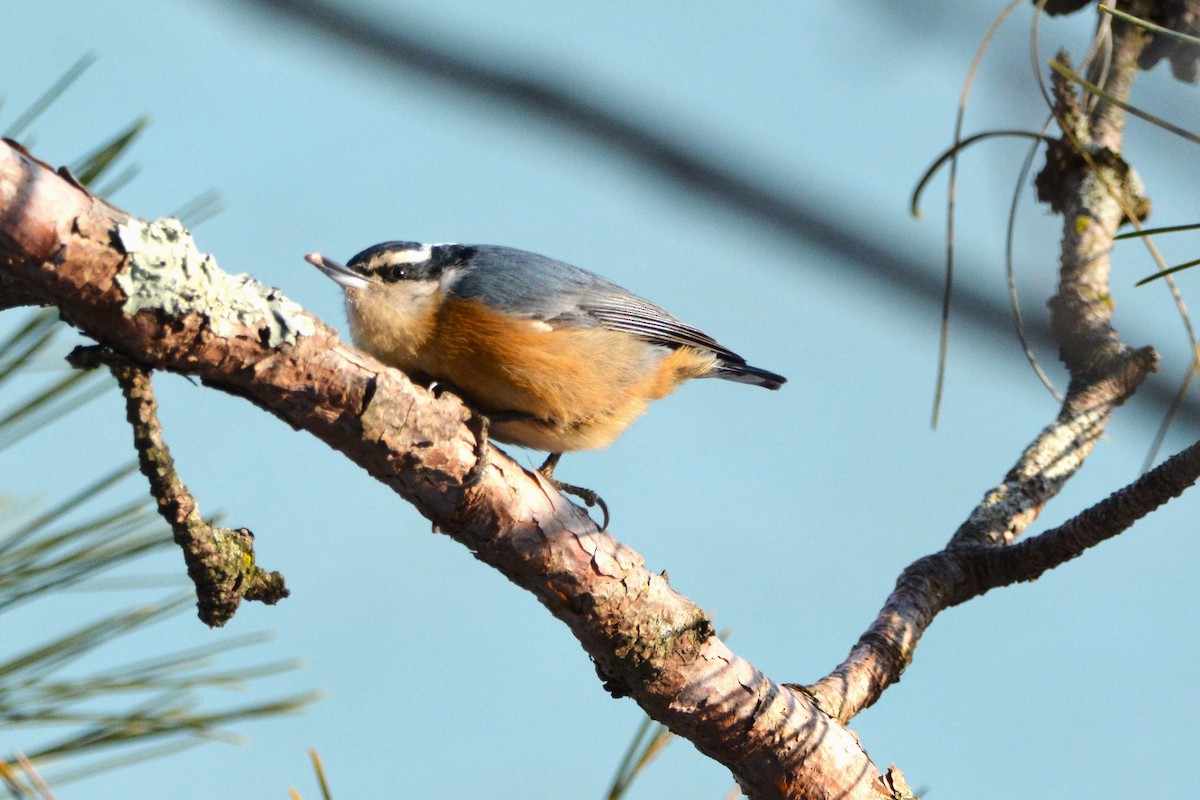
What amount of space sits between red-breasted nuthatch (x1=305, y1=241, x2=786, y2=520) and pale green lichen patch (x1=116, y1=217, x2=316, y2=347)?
34.6 inches

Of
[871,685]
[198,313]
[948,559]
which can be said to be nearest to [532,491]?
[198,313]

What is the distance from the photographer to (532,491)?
5.45 ft

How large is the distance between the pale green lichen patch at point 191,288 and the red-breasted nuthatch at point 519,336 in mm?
879

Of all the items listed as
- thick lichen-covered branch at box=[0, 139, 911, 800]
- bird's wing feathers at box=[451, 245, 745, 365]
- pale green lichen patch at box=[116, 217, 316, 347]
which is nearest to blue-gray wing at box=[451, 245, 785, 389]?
bird's wing feathers at box=[451, 245, 745, 365]

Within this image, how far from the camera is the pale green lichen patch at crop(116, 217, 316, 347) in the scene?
123cm

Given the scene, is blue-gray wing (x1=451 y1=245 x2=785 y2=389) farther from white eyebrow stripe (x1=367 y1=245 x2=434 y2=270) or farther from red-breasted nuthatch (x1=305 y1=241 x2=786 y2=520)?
white eyebrow stripe (x1=367 y1=245 x2=434 y2=270)

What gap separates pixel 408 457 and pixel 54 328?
28.7 inches

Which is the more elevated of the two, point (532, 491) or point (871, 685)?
point (871, 685)

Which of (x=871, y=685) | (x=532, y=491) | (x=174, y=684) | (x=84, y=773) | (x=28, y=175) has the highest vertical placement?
(x=871, y=685)

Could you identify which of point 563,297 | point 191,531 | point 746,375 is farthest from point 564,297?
point 191,531

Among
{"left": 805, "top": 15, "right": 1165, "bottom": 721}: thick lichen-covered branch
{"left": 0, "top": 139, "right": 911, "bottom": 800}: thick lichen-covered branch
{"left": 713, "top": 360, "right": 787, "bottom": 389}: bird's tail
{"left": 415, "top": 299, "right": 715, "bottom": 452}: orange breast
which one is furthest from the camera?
{"left": 713, "top": 360, "right": 787, "bottom": 389}: bird's tail

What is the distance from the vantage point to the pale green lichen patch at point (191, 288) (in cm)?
123

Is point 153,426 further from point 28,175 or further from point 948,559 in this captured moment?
point 948,559

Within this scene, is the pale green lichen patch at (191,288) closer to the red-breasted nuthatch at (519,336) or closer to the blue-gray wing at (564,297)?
the red-breasted nuthatch at (519,336)
